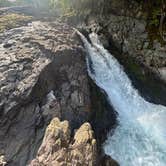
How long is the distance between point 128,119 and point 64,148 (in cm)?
728

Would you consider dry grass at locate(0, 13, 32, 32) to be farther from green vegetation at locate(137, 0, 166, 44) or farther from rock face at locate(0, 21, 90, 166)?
green vegetation at locate(137, 0, 166, 44)

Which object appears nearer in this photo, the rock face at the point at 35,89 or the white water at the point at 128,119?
the rock face at the point at 35,89

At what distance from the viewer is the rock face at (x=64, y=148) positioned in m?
10.9

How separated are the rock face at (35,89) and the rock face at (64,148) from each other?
36.9 inches

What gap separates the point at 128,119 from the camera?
57.9 feet

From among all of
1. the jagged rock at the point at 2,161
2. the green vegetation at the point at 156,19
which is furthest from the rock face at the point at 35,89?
the green vegetation at the point at 156,19

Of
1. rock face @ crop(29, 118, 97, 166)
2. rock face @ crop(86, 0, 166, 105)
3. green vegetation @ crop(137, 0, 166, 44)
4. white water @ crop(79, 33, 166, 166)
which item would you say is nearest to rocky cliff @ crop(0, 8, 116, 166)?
rock face @ crop(29, 118, 97, 166)

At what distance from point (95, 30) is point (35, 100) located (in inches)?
545

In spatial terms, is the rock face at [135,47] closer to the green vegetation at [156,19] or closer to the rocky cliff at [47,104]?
the green vegetation at [156,19]

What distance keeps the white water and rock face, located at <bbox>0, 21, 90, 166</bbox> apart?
2.22 m

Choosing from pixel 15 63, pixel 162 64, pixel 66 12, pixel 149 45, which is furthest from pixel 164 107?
pixel 66 12

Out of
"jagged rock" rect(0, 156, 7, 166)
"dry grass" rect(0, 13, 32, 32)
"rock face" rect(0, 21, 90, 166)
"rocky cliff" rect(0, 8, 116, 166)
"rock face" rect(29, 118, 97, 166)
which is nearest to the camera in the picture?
"rock face" rect(29, 118, 97, 166)

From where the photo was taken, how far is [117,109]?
60.2ft

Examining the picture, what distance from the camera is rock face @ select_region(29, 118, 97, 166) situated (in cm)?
1085
